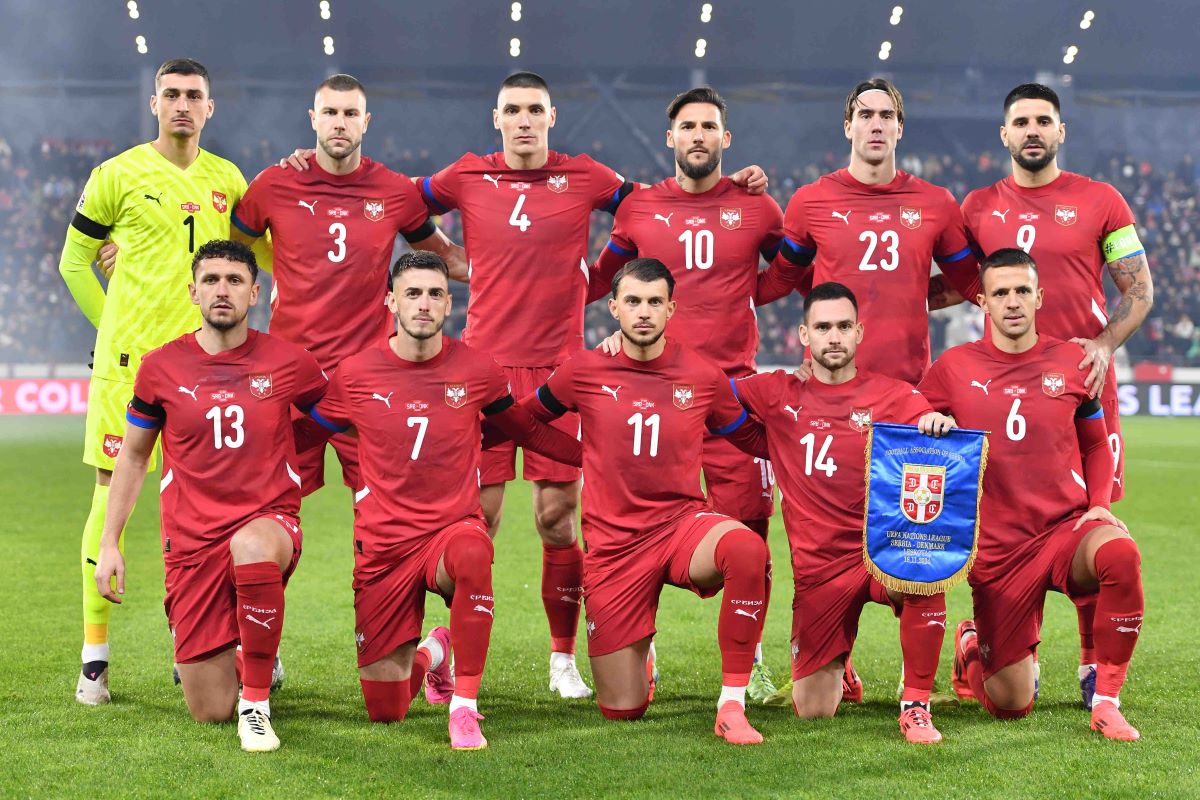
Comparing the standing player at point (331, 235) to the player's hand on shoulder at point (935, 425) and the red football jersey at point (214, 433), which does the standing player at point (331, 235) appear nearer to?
the red football jersey at point (214, 433)

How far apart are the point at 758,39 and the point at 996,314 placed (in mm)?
19694

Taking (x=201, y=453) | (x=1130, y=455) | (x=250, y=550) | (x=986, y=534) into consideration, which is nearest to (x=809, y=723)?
(x=986, y=534)

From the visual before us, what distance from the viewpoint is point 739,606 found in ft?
13.9

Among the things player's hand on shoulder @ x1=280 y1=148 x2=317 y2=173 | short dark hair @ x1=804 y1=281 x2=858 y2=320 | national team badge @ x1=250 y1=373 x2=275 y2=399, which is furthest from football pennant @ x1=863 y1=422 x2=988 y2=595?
player's hand on shoulder @ x1=280 y1=148 x2=317 y2=173

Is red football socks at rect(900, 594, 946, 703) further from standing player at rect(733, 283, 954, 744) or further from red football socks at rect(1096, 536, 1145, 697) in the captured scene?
red football socks at rect(1096, 536, 1145, 697)

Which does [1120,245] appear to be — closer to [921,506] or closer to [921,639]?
[921,506]

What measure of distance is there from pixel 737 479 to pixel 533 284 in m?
1.16

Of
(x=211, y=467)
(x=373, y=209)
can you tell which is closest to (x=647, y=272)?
(x=373, y=209)

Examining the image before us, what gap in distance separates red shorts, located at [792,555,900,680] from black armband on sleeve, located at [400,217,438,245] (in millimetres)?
2258

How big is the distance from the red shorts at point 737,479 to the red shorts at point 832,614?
703 millimetres

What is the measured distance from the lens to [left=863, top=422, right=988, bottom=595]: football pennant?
413 centimetres

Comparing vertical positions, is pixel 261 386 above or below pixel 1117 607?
above

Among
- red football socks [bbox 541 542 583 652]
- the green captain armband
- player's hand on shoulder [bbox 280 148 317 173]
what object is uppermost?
player's hand on shoulder [bbox 280 148 317 173]

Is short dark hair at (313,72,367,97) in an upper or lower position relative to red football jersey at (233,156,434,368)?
upper
